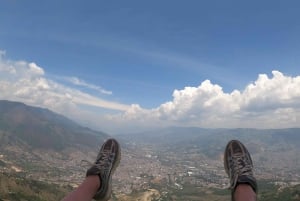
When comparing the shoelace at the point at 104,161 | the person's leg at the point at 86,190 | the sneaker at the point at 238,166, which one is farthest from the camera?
the shoelace at the point at 104,161

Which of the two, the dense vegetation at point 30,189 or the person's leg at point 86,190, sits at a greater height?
the person's leg at point 86,190

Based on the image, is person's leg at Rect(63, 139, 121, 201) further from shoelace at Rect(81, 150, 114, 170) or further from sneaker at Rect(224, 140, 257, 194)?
sneaker at Rect(224, 140, 257, 194)

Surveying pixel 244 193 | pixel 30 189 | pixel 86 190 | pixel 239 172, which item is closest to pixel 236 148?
pixel 239 172

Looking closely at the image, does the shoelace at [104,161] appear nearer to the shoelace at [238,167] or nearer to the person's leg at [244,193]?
the shoelace at [238,167]

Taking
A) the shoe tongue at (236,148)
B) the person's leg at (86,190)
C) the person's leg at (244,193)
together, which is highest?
the shoe tongue at (236,148)

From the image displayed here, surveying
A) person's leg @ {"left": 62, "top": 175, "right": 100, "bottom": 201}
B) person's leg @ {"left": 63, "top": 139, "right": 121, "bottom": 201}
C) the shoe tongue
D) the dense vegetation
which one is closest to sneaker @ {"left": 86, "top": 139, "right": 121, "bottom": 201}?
person's leg @ {"left": 63, "top": 139, "right": 121, "bottom": 201}

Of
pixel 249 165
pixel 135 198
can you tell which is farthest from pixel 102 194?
pixel 135 198

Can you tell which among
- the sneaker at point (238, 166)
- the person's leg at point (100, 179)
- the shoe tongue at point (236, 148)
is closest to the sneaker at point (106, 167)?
the person's leg at point (100, 179)

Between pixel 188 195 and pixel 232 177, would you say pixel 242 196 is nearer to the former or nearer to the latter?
pixel 232 177
